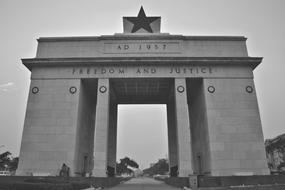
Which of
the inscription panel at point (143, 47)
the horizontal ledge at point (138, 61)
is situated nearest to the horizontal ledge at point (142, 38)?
the inscription panel at point (143, 47)

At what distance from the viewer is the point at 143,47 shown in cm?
2886

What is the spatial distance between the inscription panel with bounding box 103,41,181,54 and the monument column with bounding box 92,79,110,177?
413cm

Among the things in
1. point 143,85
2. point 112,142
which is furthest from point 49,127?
point 143,85

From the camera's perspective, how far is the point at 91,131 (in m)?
34.0

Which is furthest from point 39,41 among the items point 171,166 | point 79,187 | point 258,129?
point 258,129

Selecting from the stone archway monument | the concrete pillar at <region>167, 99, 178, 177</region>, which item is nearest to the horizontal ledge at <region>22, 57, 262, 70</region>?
the stone archway monument

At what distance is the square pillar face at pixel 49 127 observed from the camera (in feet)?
81.3

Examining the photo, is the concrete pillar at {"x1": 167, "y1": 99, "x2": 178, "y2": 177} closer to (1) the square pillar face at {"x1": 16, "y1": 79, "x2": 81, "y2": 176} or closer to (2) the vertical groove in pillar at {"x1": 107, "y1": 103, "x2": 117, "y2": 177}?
(2) the vertical groove in pillar at {"x1": 107, "y1": 103, "x2": 117, "y2": 177}

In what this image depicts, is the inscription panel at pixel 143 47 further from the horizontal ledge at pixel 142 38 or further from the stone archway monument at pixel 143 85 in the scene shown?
the horizontal ledge at pixel 142 38

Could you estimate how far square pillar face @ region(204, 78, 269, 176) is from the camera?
964 inches

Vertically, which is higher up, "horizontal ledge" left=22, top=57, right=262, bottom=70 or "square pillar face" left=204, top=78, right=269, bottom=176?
"horizontal ledge" left=22, top=57, right=262, bottom=70

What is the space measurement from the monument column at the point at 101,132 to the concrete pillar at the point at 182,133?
24.9 ft

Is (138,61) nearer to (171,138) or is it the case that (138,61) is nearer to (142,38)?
(142,38)

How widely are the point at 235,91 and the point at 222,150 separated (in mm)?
6803
